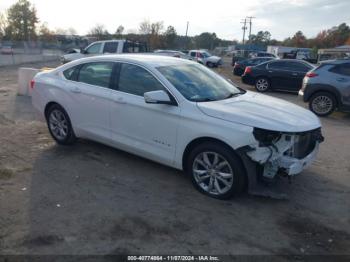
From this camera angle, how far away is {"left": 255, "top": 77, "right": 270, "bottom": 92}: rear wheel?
15.2m

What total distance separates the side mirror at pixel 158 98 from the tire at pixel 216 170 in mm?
716

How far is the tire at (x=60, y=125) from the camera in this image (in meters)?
5.86

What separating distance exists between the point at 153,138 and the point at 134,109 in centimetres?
51

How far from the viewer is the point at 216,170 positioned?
423 cm

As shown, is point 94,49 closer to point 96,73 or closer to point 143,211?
point 96,73

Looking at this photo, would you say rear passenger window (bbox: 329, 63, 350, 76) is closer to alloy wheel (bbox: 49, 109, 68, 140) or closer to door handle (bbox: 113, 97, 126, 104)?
door handle (bbox: 113, 97, 126, 104)

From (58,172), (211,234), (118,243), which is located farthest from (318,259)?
(58,172)

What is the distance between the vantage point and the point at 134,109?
4789 mm

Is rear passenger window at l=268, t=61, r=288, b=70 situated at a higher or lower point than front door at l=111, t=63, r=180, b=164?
higher

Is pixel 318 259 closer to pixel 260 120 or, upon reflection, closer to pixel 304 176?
pixel 260 120

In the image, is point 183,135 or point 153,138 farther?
point 153,138

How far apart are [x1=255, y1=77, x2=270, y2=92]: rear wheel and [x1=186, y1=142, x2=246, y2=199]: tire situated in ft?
38.4

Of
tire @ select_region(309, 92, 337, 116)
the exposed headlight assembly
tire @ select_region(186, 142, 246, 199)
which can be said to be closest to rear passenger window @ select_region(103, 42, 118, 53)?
tire @ select_region(309, 92, 337, 116)

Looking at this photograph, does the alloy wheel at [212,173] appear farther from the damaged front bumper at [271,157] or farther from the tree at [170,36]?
the tree at [170,36]
